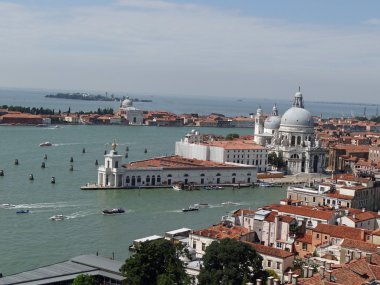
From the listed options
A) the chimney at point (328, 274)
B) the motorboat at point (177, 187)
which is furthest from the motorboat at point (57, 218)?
the chimney at point (328, 274)

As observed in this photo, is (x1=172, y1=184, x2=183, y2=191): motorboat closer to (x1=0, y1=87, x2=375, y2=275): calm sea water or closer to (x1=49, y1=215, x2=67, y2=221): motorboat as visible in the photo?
(x1=0, y1=87, x2=375, y2=275): calm sea water

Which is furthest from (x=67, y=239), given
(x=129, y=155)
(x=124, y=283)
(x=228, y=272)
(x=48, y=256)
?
(x=129, y=155)

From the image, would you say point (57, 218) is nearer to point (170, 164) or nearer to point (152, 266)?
point (152, 266)

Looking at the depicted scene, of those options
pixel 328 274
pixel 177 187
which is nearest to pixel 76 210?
pixel 177 187

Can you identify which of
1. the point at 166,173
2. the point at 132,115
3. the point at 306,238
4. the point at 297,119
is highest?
the point at 297,119

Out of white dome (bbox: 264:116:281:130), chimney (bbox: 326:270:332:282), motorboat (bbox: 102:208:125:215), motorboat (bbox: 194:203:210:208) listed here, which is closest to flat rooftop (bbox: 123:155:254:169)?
motorboat (bbox: 194:203:210:208)

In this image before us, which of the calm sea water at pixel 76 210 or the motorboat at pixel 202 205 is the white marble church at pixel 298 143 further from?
the motorboat at pixel 202 205
